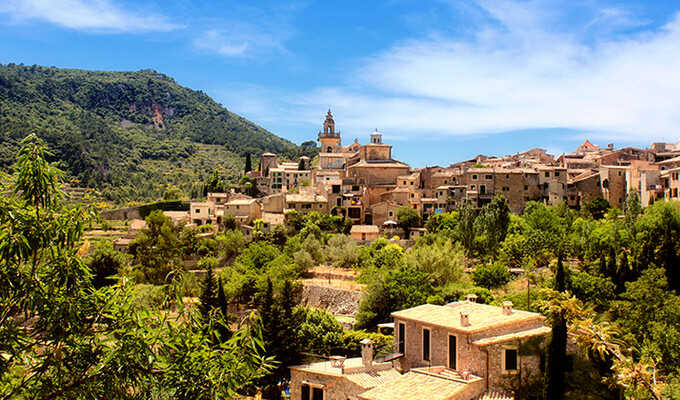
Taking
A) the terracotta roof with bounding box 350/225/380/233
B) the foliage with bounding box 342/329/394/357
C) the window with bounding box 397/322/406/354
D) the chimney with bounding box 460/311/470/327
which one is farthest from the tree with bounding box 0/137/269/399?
the terracotta roof with bounding box 350/225/380/233

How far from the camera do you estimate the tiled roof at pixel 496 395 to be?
15.9 meters

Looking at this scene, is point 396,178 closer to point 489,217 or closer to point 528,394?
point 489,217

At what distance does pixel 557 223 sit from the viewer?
132 feet

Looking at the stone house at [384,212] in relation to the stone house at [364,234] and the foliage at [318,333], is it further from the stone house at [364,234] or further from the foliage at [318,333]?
the foliage at [318,333]

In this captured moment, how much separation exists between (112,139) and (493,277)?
14093 centimetres

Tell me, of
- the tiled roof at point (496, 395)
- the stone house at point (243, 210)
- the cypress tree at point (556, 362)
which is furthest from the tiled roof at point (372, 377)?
the stone house at point (243, 210)

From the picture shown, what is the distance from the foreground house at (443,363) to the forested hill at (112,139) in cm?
8293

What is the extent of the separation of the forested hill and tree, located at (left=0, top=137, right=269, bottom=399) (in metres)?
93.3

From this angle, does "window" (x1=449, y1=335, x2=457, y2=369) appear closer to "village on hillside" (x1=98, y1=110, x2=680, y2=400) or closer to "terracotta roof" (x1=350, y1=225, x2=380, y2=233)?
"village on hillside" (x1=98, y1=110, x2=680, y2=400)

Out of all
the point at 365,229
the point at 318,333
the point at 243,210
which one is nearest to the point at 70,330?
the point at 318,333

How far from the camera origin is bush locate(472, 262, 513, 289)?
3023cm

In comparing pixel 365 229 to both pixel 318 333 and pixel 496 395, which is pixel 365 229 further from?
pixel 496 395

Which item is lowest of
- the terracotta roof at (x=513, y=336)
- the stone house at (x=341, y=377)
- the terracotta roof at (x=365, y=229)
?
the stone house at (x=341, y=377)

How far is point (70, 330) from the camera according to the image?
4.77 metres
